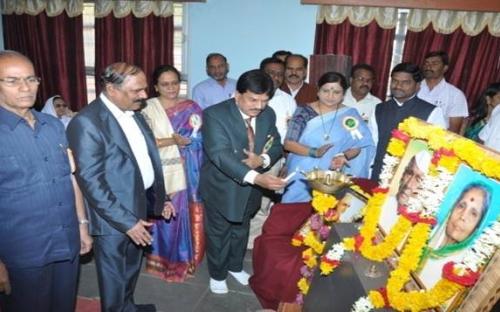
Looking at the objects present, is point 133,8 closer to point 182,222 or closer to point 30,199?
point 182,222

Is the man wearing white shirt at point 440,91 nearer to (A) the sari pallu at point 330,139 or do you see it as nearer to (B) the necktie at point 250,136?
(A) the sari pallu at point 330,139

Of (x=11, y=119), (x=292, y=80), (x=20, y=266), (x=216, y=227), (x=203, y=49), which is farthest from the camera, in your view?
(x=203, y=49)

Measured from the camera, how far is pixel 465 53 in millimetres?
5016

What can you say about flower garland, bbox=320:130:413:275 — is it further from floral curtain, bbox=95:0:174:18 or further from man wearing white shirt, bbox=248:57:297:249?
floral curtain, bbox=95:0:174:18

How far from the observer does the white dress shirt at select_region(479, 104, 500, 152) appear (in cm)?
344

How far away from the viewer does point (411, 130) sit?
1.85 metres

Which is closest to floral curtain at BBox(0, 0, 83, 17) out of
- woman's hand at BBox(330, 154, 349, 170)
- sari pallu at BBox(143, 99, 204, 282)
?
sari pallu at BBox(143, 99, 204, 282)

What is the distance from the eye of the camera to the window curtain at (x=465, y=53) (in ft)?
16.3

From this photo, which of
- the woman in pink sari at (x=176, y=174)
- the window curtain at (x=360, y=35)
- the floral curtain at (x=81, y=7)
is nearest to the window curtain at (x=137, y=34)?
the floral curtain at (x=81, y=7)

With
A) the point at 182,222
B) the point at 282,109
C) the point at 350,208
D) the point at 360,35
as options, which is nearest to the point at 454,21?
the point at 360,35

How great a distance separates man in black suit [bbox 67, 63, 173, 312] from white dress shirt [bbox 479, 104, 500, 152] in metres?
2.91

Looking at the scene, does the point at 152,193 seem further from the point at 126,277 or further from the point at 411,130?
the point at 411,130

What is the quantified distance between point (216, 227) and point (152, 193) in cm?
65

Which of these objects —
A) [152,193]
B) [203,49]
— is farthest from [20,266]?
[203,49]
